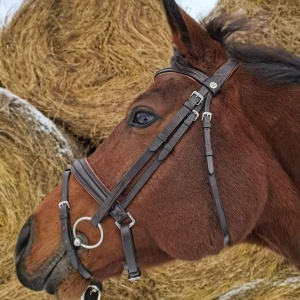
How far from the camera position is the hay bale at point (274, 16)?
3668 mm

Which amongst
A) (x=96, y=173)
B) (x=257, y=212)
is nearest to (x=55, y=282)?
(x=96, y=173)

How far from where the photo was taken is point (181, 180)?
188 centimetres

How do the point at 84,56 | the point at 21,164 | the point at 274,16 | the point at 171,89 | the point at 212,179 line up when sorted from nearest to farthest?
the point at 212,179
the point at 171,89
the point at 21,164
the point at 274,16
the point at 84,56

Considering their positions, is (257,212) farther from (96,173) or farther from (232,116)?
(96,173)

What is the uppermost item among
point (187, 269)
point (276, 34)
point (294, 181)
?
point (276, 34)

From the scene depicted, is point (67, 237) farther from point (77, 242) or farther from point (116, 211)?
point (116, 211)

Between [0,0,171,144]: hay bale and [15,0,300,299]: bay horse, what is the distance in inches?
58.2

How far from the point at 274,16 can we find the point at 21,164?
202 centimetres

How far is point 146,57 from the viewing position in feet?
12.8

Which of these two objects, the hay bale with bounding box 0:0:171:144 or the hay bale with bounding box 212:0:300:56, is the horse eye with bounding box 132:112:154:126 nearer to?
the hay bale with bounding box 0:0:171:144

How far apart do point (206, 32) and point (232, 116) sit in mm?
346

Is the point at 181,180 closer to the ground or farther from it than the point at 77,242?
farther from it

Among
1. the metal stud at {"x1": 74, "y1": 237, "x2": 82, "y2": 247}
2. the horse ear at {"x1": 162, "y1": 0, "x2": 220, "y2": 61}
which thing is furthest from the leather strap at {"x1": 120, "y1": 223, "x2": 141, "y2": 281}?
the horse ear at {"x1": 162, "y1": 0, "x2": 220, "y2": 61}

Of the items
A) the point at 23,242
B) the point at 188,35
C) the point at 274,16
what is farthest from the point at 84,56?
the point at 23,242
